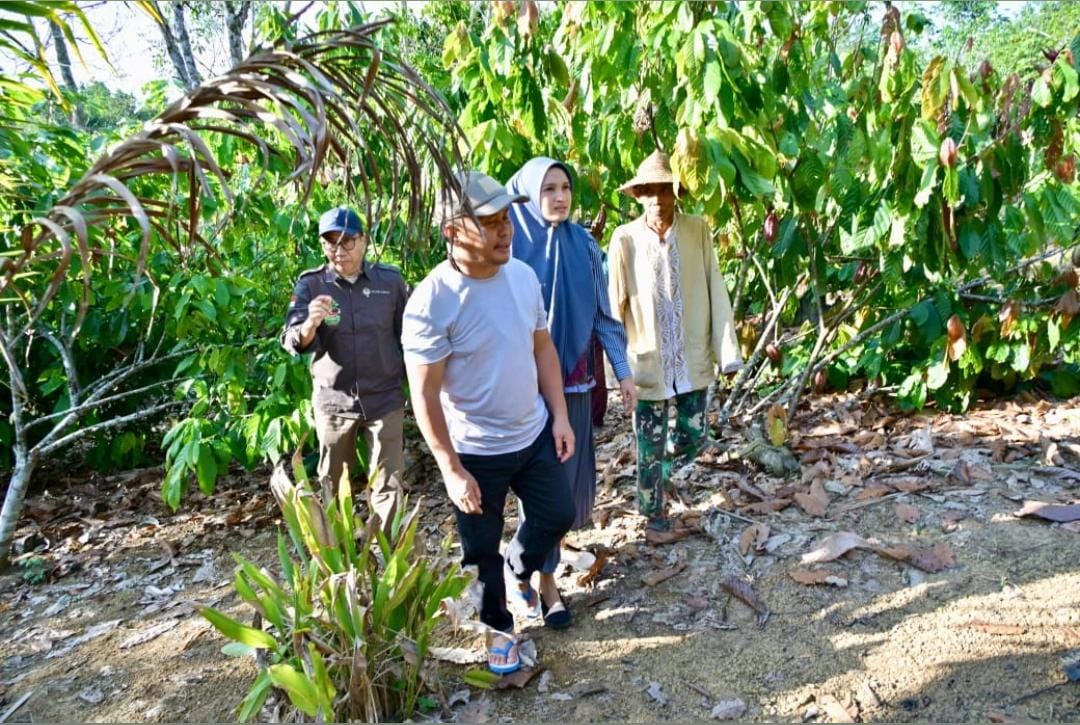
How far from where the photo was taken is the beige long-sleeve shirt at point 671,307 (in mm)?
3096

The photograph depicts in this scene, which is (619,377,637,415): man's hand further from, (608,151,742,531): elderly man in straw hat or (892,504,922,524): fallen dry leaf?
(892,504,922,524): fallen dry leaf

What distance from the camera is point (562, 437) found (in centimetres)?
246

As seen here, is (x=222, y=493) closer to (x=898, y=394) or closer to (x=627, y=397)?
(x=627, y=397)

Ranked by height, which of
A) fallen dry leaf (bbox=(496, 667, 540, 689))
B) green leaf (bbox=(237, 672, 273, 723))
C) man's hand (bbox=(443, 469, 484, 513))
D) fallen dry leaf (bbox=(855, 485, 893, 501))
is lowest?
fallen dry leaf (bbox=(496, 667, 540, 689))

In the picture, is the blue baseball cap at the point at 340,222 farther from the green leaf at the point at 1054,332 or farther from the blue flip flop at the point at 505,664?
the green leaf at the point at 1054,332

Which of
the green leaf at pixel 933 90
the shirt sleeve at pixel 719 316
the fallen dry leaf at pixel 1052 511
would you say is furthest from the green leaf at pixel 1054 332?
the shirt sleeve at pixel 719 316

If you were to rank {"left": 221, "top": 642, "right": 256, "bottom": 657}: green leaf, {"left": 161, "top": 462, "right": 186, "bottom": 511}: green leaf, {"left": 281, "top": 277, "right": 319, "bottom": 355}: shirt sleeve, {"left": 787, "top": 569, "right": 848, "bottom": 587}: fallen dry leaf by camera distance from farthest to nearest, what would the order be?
{"left": 161, "top": 462, "right": 186, "bottom": 511}: green leaf, {"left": 281, "top": 277, "right": 319, "bottom": 355}: shirt sleeve, {"left": 787, "top": 569, "right": 848, "bottom": 587}: fallen dry leaf, {"left": 221, "top": 642, "right": 256, "bottom": 657}: green leaf

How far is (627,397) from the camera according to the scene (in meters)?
2.82

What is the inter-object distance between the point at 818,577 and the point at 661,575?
0.57m

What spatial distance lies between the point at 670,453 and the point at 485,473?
1.22 m

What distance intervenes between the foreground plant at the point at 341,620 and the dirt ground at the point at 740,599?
31 cm

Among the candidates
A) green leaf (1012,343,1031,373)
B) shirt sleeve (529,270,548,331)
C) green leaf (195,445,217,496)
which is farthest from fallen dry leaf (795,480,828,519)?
green leaf (195,445,217,496)

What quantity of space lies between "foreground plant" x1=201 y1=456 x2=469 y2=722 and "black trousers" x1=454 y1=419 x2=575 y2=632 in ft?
0.58

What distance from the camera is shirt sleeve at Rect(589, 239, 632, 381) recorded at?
2768 millimetres
